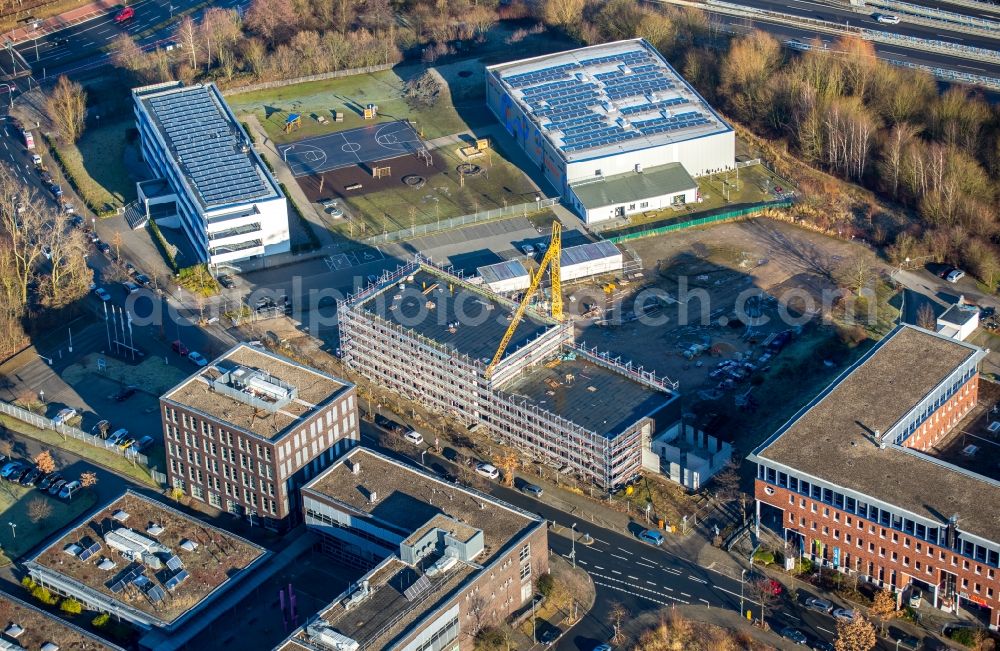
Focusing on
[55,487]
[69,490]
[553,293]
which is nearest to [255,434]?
[69,490]

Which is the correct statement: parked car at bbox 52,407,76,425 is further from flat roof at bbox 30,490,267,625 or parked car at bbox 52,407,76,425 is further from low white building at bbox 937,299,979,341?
low white building at bbox 937,299,979,341

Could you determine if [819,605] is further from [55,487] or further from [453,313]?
[55,487]

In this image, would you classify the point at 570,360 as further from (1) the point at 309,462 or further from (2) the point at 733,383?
(1) the point at 309,462

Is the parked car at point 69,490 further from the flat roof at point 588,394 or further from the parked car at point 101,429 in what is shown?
the flat roof at point 588,394

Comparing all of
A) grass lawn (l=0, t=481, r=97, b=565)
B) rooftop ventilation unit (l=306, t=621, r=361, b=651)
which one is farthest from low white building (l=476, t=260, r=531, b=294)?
rooftop ventilation unit (l=306, t=621, r=361, b=651)

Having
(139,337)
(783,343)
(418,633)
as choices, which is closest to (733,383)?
(783,343)
